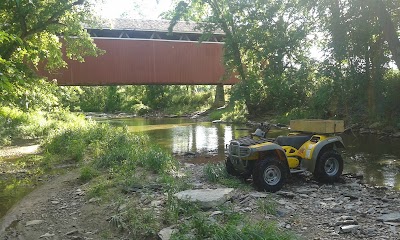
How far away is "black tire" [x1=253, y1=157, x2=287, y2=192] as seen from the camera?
6621 millimetres

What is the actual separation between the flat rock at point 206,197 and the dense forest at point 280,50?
4.84 metres

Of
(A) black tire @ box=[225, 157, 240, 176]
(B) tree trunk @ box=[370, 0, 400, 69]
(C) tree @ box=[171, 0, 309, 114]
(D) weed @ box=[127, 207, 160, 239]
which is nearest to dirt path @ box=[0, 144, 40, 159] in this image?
(A) black tire @ box=[225, 157, 240, 176]

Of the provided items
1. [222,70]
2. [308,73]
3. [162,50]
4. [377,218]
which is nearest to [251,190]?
[377,218]

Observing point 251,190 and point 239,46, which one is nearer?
point 251,190

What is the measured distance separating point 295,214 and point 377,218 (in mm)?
1079

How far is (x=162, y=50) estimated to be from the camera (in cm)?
2666

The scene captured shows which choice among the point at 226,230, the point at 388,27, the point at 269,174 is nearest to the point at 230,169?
the point at 269,174

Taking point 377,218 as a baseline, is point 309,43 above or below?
above

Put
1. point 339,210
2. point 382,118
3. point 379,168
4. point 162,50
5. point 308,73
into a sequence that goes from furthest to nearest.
→ point 162,50 → point 308,73 → point 382,118 → point 379,168 → point 339,210

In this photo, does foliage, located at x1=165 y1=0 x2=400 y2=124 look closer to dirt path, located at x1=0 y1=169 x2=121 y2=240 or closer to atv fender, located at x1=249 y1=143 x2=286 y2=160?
atv fender, located at x1=249 y1=143 x2=286 y2=160

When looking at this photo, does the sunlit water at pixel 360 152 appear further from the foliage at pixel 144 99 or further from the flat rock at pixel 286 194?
the foliage at pixel 144 99

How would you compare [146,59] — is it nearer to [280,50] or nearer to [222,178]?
[280,50]

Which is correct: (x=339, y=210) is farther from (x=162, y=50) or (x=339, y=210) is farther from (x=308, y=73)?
(x=162, y=50)

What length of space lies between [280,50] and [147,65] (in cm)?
916
